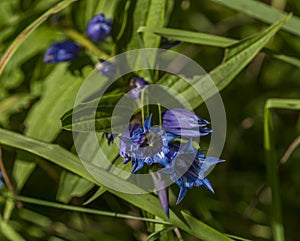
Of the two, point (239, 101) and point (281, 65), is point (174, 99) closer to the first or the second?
point (239, 101)

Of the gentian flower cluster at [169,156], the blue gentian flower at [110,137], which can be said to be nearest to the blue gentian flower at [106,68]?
the blue gentian flower at [110,137]

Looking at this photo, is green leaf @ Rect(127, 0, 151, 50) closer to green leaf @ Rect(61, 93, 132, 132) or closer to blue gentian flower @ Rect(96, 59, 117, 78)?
blue gentian flower @ Rect(96, 59, 117, 78)

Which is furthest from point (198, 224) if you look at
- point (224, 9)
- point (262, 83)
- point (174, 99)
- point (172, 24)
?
point (224, 9)

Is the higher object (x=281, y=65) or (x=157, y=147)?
(x=281, y=65)

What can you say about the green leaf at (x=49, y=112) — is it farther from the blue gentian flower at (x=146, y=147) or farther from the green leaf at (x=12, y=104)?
the blue gentian flower at (x=146, y=147)

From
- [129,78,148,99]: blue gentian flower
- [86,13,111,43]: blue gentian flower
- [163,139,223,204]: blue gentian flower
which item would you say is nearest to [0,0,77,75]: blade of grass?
[86,13,111,43]: blue gentian flower
